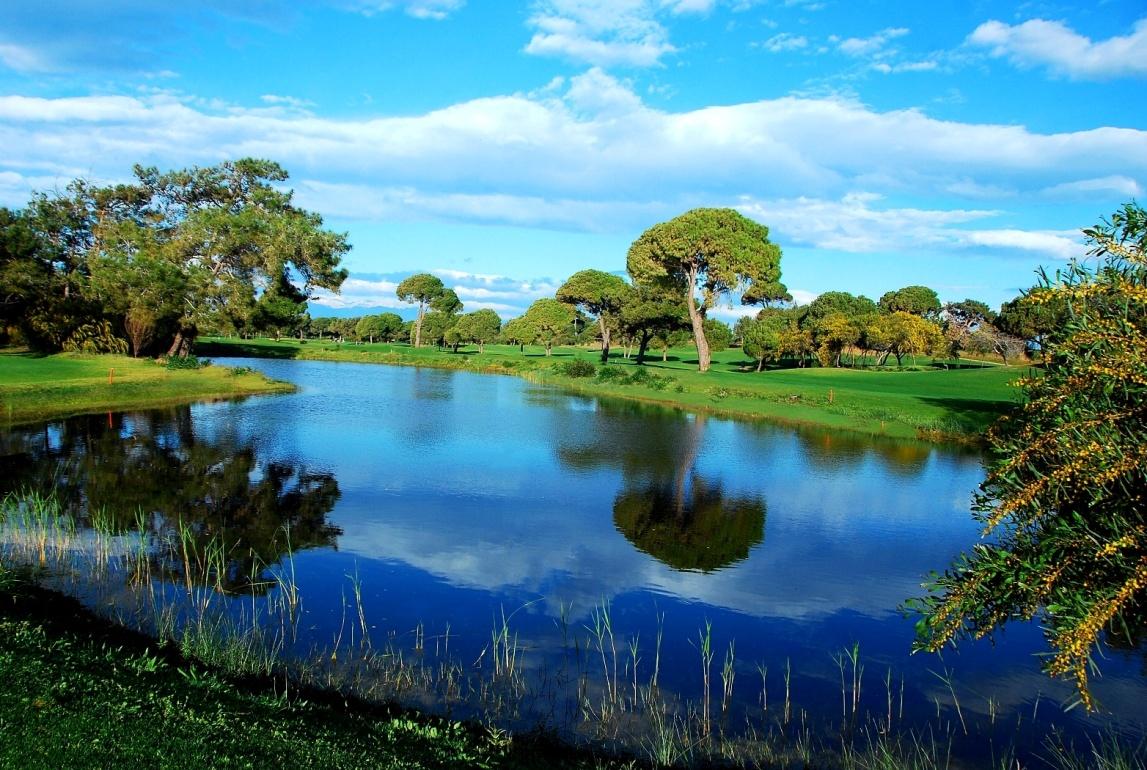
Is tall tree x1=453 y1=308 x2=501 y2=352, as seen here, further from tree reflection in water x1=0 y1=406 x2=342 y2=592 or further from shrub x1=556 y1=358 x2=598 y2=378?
tree reflection in water x1=0 y1=406 x2=342 y2=592

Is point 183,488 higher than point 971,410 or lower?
lower

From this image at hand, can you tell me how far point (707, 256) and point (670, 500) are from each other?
45.9m

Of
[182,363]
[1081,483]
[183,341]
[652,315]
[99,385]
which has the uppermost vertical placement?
[652,315]

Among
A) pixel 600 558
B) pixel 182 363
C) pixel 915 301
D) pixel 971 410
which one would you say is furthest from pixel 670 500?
pixel 915 301

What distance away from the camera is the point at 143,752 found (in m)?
7.09

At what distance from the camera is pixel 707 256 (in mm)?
68250

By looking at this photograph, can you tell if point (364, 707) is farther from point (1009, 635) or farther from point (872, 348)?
point (872, 348)

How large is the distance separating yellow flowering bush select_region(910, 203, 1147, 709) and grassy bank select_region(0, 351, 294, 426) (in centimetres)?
3877

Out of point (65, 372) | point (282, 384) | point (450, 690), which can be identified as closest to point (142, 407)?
point (65, 372)

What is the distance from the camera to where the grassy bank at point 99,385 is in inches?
1478

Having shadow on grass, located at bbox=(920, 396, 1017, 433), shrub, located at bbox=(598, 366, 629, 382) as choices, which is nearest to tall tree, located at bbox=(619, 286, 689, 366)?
shrub, located at bbox=(598, 366, 629, 382)

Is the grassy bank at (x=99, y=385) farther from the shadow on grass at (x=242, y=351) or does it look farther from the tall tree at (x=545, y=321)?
the tall tree at (x=545, y=321)

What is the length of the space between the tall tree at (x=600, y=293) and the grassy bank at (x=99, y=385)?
50310mm

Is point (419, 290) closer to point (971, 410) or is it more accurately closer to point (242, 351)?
point (242, 351)
